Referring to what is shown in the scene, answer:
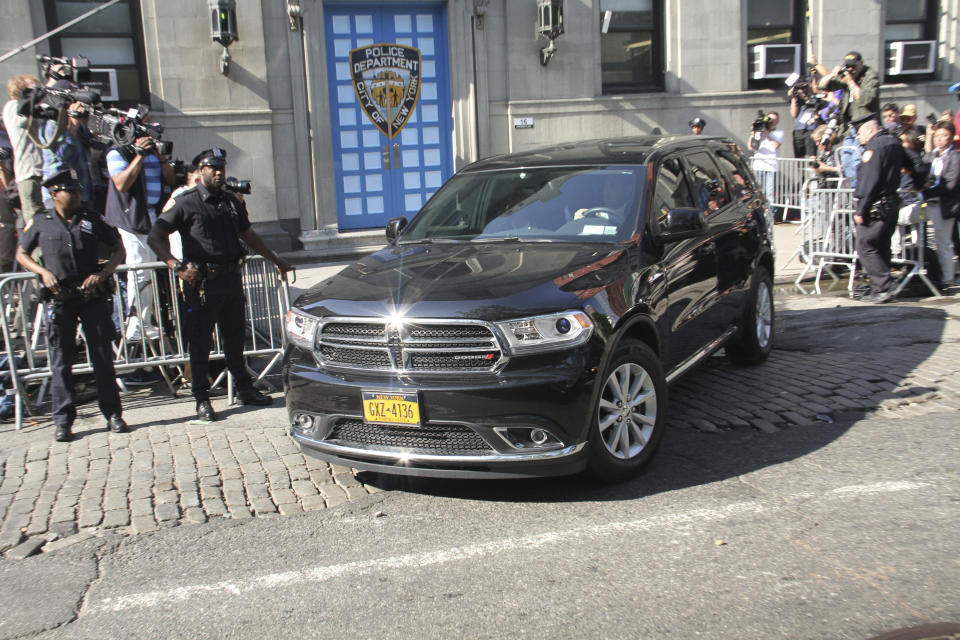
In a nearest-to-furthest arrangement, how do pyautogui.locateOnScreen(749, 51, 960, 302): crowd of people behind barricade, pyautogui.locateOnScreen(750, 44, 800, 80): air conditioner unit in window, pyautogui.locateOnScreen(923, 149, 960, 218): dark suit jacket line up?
pyautogui.locateOnScreen(749, 51, 960, 302): crowd of people behind barricade, pyautogui.locateOnScreen(923, 149, 960, 218): dark suit jacket, pyautogui.locateOnScreen(750, 44, 800, 80): air conditioner unit in window

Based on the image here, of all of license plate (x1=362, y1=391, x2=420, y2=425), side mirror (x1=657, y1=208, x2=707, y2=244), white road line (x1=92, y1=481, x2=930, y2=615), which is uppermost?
side mirror (x1=657, y1=208, x2=707, y2=244)

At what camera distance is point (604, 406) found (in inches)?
179

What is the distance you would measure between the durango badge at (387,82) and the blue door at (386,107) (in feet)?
0.05

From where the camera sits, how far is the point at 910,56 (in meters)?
16.5

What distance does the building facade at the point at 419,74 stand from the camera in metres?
12.6

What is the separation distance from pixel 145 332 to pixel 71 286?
101cm

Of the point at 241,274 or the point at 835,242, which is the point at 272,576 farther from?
the point at 835,242

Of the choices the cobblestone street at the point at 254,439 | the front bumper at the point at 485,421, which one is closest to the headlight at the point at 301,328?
the front bumper at the point at 485,421

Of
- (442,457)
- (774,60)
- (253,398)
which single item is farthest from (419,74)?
(442,457)

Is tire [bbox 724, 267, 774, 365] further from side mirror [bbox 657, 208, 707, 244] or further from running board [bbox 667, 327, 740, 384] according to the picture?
side mirror [bbox 657, 208, 707, 244]

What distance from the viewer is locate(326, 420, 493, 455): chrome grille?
436 centimetres

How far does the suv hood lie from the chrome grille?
1.95ft

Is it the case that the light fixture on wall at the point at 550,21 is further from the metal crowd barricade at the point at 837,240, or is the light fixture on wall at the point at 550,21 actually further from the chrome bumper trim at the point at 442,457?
the chrome bumper trim at the point at 442,457

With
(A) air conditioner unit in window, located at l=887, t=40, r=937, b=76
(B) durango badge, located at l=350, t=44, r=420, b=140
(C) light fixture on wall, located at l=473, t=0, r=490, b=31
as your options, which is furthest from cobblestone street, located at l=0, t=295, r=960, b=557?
(A) air conditioner unit in window, located at l=887, t=40, r=937, b=76
